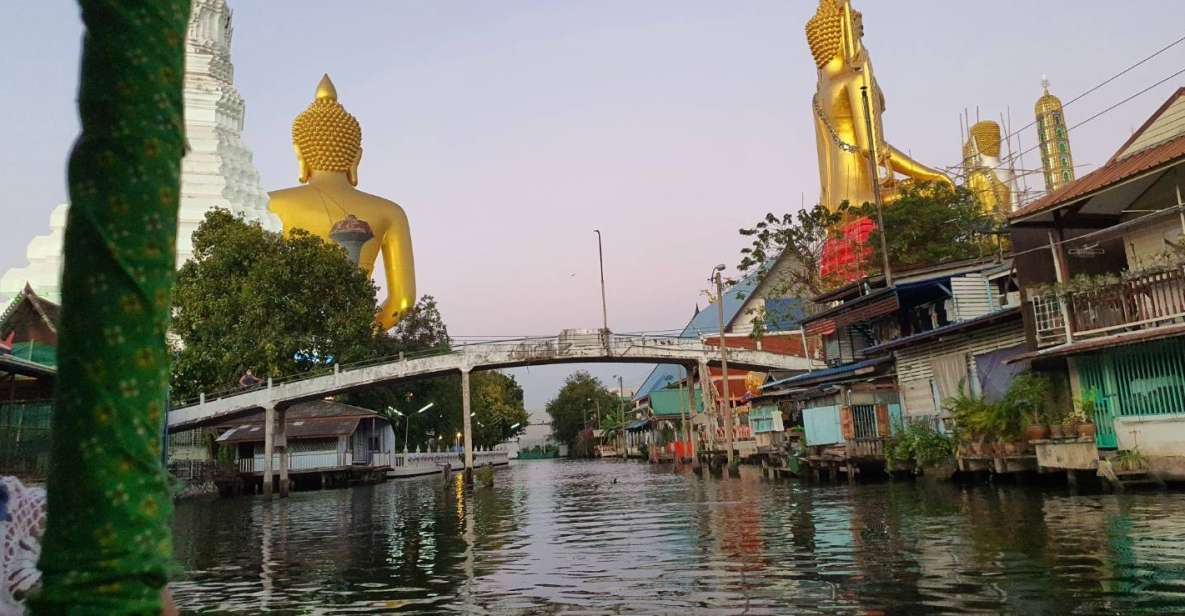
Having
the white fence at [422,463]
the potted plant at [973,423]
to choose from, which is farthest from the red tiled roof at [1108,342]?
the white fence at [422,463]

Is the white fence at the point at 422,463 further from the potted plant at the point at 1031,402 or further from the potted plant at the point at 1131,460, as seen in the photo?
the potted plant at the point at 1131,460

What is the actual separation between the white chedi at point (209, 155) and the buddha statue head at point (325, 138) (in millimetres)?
4088

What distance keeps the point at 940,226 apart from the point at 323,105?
127ft

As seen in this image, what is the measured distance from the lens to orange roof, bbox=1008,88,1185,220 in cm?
1597

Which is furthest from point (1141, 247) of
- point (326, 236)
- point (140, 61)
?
point (326, 236)

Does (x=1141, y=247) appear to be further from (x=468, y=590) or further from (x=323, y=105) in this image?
(x=323, y=105)

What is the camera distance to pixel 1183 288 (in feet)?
50.0

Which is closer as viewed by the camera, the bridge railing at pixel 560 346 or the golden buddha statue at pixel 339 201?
the bridge railing at pixel 560 346

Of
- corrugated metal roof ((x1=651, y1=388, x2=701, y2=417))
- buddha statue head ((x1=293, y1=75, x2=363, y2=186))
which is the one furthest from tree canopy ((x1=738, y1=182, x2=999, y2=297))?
buddha statue head ((x1=293, y1=75, x2=363, y2=186))

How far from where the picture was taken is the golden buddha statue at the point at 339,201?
54.1 metres

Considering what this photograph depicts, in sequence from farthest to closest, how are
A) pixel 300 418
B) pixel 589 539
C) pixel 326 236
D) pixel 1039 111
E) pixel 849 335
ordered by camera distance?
pixel 1039 111 → pixel 326 236 → pixel 300 418 → pixel 849 335 → pixel 589 539

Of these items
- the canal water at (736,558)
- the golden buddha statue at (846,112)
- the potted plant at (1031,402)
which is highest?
the golden buddha statue at (846,112)

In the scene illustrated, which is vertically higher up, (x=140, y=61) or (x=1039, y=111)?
(x=1039, y=111)

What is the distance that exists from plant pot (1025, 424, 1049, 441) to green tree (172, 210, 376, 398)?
27904 millimetres
